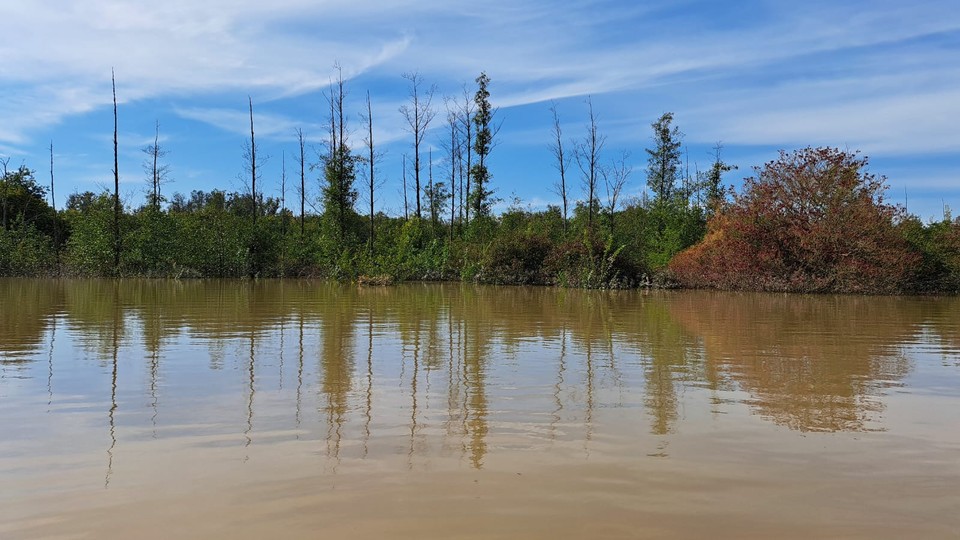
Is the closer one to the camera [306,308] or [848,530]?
[848,530]

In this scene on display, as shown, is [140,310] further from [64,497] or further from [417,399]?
[64,497]

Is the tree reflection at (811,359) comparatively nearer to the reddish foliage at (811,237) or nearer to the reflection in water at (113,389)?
the reflection in water at (113,389)

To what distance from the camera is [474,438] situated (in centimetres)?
392

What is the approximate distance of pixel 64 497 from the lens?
292 centimetres

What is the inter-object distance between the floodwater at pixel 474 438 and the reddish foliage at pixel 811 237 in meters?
15.4

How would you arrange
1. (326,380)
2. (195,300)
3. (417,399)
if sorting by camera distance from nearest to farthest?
1. (417,399)
2. (326,380)
3. (195,300)

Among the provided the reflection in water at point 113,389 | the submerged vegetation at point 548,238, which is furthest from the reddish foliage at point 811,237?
the reflection in water at point 113,389

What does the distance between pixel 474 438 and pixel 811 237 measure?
851 inches

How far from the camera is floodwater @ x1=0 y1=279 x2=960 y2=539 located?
274 cm

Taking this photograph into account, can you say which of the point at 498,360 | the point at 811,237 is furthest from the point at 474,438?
the point at 811,237

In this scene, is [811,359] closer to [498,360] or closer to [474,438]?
→ [498,360]

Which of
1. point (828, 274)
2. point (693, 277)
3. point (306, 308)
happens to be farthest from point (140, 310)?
point (828, 274)

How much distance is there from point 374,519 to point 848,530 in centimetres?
183

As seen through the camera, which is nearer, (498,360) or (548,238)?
(498,360)
